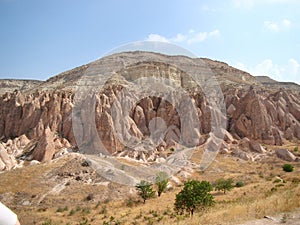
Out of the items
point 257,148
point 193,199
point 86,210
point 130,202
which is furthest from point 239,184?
point 257,148

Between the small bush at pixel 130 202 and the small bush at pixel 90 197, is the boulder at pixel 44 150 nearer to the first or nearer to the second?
the small bush at pixel 90 197

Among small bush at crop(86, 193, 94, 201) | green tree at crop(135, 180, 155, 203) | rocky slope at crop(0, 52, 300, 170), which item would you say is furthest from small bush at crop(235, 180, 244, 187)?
small bush at crop(86, 193, 94, 201)

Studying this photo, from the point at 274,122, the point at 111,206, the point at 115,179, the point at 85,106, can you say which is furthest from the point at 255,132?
the point at 111,206

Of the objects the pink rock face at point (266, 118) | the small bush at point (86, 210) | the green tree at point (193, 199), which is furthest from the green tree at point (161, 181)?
the pink rock face at point (266, 118)

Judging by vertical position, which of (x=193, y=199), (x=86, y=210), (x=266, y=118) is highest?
(x=266, y=118)

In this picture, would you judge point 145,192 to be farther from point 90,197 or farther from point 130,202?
point 90,197

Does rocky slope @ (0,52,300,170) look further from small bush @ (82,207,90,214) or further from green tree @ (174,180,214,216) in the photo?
green tree @ (174,180,214,216)

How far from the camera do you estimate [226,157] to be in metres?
40.1

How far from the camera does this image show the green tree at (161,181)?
24469mm

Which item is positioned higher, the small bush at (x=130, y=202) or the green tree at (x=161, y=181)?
the green tree at (x=161, y=181)

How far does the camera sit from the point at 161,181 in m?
25.7

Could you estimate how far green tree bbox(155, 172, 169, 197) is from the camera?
24.5 metres

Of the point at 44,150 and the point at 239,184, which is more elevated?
the point at 44,150

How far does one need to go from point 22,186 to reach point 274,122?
4805cm
